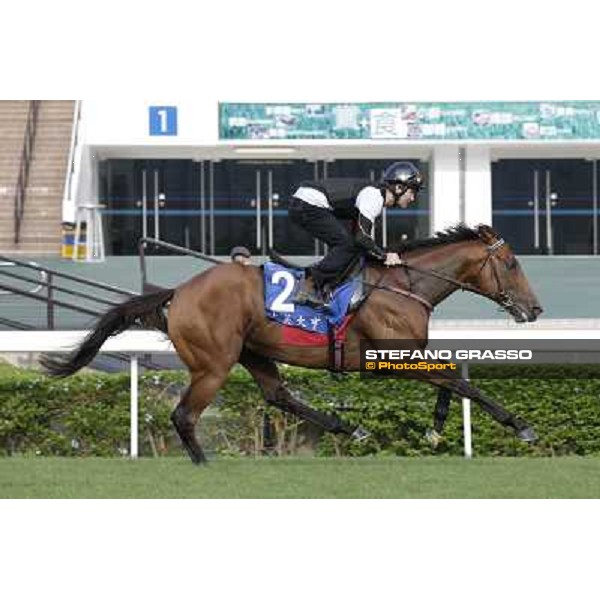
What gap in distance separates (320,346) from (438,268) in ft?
2.94

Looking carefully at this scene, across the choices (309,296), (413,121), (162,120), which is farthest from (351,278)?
(162,120)

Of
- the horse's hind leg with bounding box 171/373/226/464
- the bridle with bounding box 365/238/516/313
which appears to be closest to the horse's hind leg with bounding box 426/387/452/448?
the bridle with bounding box 365/238/516/313

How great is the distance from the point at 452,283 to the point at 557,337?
2272 mm

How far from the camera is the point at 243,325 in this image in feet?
28.7

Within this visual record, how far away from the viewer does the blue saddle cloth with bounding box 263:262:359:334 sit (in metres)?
8.66

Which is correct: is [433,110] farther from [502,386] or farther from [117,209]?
[502,386]

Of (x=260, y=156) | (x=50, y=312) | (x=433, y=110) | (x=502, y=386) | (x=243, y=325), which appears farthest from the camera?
(x=260, y=156)

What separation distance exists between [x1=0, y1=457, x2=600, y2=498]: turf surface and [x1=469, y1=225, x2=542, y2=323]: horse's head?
1.01m

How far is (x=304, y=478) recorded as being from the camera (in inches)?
332

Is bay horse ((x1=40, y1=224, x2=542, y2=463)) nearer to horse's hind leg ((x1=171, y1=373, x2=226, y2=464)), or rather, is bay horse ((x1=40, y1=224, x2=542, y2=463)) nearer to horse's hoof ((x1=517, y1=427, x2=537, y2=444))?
horse's hind leg ((x1=171, y1=373, x2=226, y2=464))

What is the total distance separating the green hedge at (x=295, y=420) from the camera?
10.3 meters

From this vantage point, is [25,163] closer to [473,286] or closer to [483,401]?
[473,286]

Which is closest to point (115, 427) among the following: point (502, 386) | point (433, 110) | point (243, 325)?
point (243, 325)

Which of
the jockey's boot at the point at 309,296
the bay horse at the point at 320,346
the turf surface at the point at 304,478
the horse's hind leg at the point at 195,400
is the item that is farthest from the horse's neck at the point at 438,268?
the horse's hind leg at the point at 195,400
